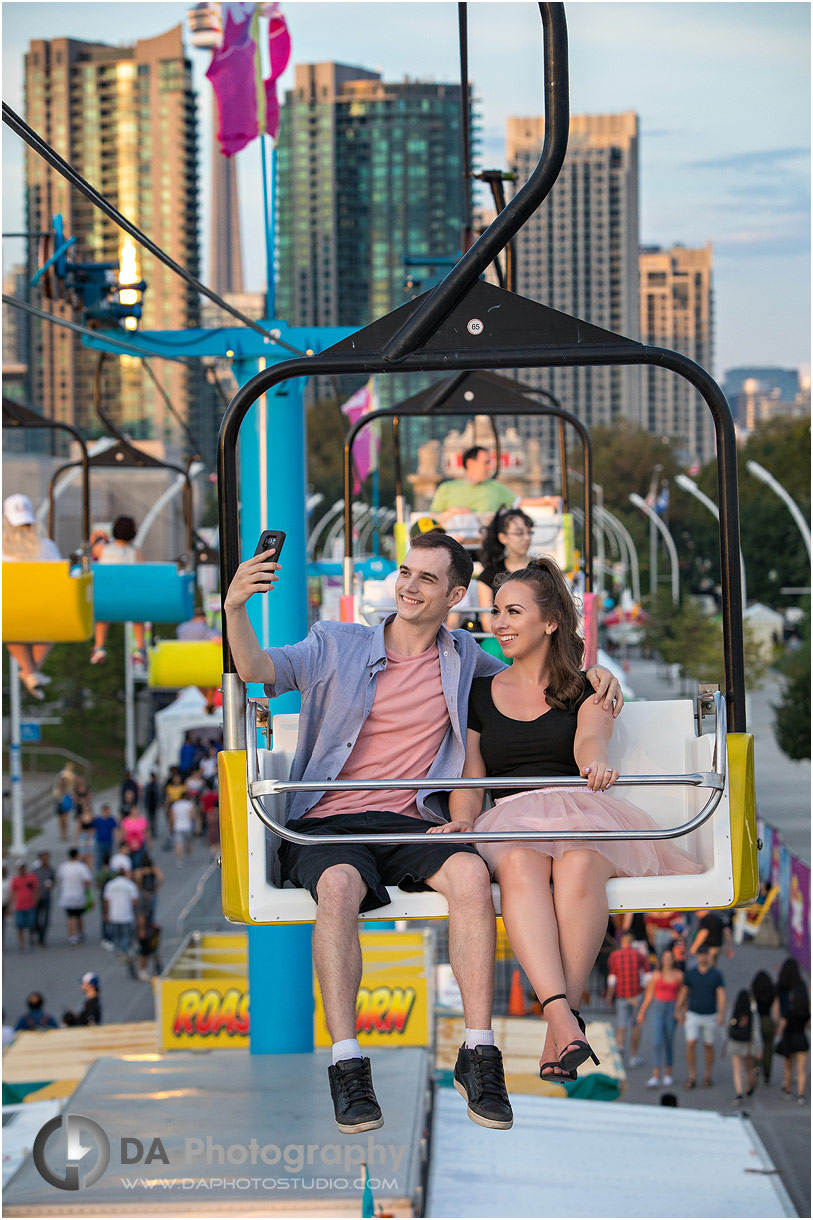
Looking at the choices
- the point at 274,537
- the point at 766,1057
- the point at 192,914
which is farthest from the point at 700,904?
the point at 192,914

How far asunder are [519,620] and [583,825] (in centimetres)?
64

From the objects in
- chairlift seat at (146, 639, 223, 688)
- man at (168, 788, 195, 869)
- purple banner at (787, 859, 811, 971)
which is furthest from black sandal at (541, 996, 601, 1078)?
man at (168, 788, 195, 869)

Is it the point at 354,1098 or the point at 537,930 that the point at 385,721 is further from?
the point at 354,1098

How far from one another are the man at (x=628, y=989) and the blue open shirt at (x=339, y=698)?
403 inches

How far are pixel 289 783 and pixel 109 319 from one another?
7241mm

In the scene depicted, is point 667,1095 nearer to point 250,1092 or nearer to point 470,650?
point 250,1092

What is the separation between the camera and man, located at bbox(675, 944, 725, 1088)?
13.3 m

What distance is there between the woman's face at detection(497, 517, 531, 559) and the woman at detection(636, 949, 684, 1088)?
6268 mm

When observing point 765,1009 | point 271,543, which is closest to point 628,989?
point 765,1009

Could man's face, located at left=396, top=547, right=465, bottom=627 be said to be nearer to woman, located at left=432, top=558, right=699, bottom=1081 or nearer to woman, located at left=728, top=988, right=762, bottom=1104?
woman, located at left=432, top=558, right=699, bottom=1081

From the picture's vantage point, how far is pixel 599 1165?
9.54m

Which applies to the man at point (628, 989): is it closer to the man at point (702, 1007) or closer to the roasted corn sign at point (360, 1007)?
the man at point (702, 1007)

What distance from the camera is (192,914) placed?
19.4 metres

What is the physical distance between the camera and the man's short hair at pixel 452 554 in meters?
4.60
